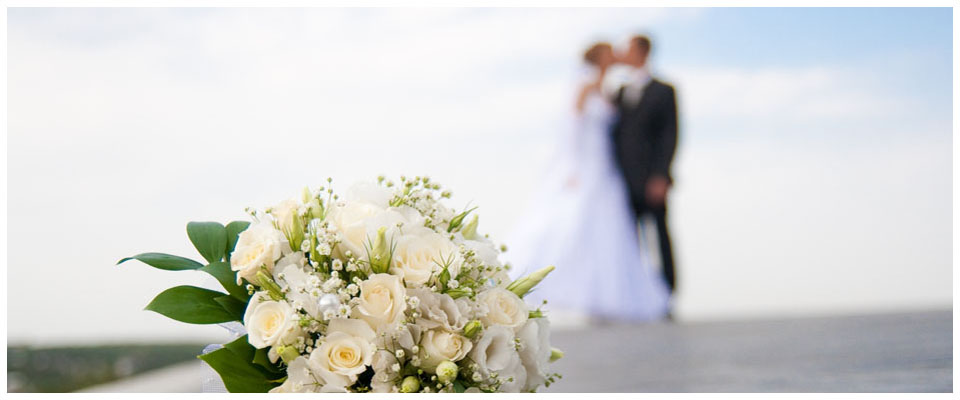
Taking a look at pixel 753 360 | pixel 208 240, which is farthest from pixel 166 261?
pixel 753 360

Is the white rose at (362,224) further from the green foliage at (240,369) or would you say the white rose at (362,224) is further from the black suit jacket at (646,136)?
the black suit jacket at (646,136)

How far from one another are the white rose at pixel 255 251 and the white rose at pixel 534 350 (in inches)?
9.2

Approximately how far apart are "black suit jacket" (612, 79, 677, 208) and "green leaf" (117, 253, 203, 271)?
4754mm

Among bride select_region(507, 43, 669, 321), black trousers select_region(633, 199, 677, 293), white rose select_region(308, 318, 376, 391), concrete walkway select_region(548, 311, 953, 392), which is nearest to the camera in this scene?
white rose select_region(308, 318, 376, 391)

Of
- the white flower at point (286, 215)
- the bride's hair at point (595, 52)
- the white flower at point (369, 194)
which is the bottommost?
the white flower at point (286, 215)

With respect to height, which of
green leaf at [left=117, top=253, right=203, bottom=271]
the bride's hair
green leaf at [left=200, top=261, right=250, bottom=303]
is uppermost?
the bride's hair

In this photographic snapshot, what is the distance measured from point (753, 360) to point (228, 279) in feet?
8.70

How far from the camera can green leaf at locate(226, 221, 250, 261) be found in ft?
2.76

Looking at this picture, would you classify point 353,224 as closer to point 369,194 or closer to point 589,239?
point 369,194

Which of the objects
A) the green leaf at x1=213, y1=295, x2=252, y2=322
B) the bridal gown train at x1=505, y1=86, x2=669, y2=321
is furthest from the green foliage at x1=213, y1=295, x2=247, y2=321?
the bridal gown train at x1=505, y1=86, x2=669, y2=321

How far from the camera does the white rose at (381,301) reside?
726 mm

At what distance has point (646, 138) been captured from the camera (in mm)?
5555

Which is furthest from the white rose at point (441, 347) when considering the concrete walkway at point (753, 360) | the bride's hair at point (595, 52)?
the bride's hair at point (595, 52)

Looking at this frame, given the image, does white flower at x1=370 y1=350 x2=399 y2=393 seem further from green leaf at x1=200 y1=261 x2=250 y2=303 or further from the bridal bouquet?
green leaf at x1=200 y1=261 x2=250 y2=303
